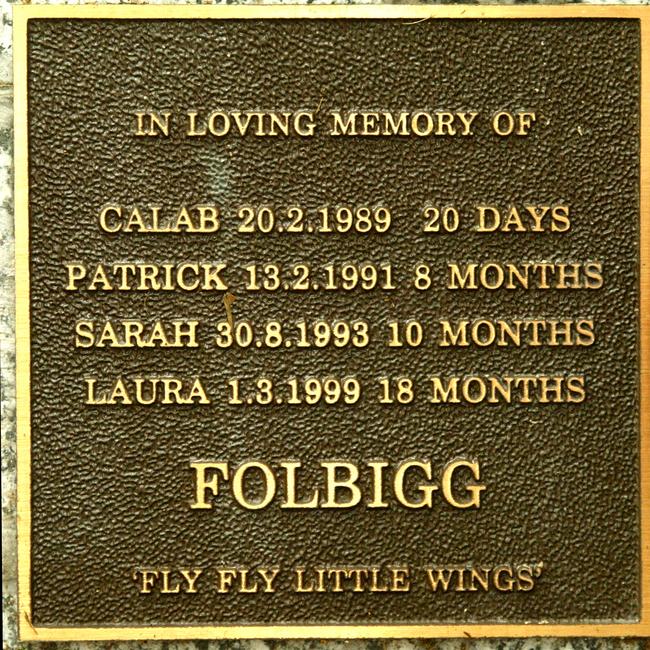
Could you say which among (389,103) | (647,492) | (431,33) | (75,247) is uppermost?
(431,33)

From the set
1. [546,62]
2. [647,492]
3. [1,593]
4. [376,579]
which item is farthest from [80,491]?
[546,62]

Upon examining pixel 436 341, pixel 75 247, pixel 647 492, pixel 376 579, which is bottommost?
pixel 376 579

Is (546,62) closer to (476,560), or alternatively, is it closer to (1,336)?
(476,560)

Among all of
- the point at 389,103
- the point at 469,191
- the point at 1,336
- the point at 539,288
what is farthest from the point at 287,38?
the point at 1,336

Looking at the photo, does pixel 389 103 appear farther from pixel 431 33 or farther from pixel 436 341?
pixel 436 341

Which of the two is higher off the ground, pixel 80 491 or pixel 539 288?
pixel 539 288

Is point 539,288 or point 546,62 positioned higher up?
point 546,62
